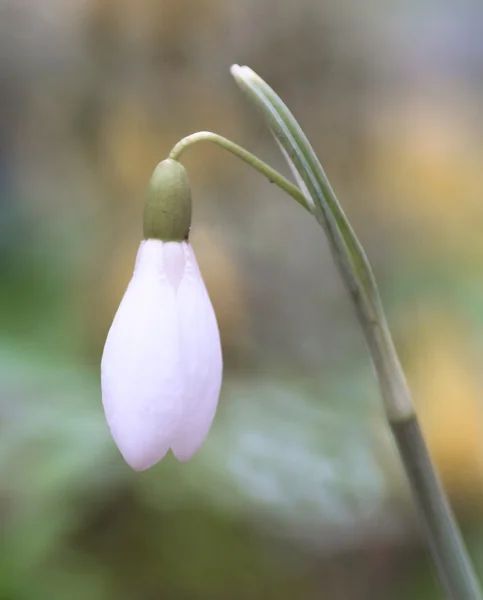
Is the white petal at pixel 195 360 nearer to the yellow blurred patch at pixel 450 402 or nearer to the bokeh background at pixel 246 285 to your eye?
the bokeh background at pixel 246 285

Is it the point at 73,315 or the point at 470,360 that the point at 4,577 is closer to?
the point at 73,315

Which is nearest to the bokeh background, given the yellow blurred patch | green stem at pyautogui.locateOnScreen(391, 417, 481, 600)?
the yellow blurred patch

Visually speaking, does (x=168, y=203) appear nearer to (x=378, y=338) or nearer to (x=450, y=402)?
(x=378, y=338)

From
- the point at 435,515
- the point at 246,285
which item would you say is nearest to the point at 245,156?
the point at 435,515

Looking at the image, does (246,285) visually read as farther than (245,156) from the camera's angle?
Yes

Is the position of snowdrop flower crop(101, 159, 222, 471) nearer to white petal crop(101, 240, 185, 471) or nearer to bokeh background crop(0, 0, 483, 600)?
white petal crop(101, 240, 185, 471)
